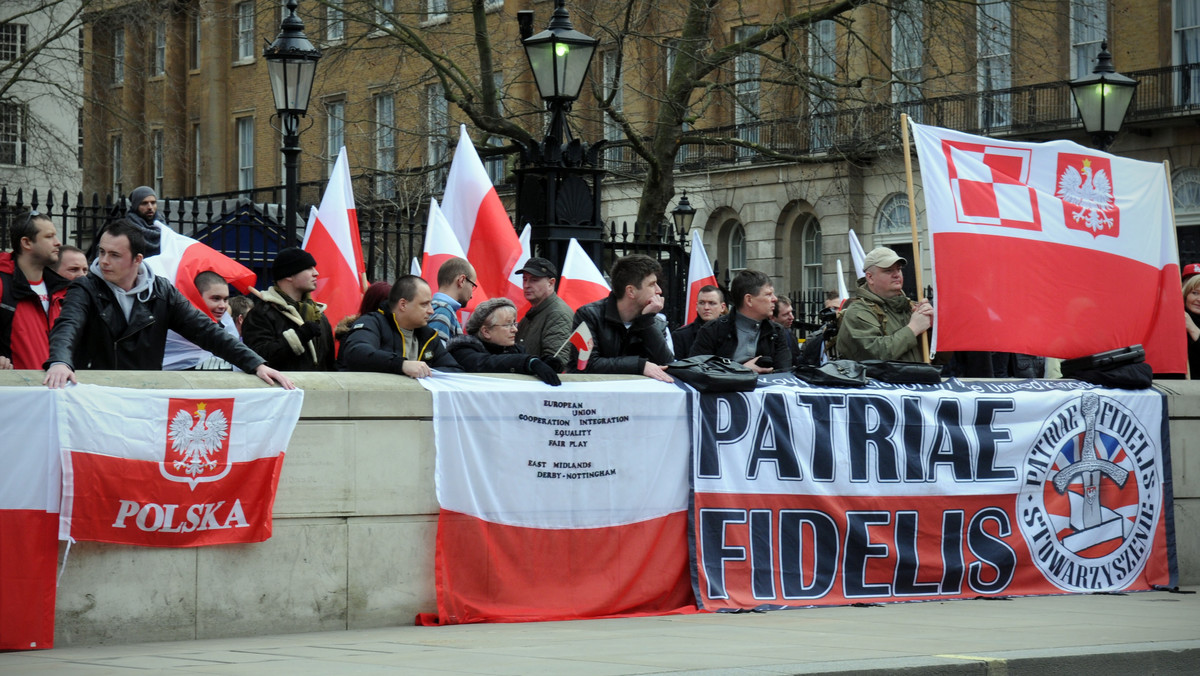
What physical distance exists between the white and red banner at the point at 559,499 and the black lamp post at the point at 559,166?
446 cm

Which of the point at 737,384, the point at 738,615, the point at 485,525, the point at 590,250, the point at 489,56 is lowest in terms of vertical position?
the point at 738,615

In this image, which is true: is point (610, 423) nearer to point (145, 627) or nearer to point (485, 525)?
point (485, 525)

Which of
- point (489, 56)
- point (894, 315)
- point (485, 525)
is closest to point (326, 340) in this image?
point (485, 525)

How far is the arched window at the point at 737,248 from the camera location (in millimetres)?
37812

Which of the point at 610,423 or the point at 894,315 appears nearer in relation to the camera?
the point at 610,423

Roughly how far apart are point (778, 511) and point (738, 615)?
72cm

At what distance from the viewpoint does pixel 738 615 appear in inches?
350

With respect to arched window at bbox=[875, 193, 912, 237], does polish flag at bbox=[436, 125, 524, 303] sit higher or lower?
lower

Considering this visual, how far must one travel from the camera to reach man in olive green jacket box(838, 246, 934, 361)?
9.87 meters

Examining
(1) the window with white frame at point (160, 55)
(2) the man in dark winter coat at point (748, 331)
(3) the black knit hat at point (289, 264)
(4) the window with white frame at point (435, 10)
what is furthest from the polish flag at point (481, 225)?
(1) the window with white frame at point (160, 55)

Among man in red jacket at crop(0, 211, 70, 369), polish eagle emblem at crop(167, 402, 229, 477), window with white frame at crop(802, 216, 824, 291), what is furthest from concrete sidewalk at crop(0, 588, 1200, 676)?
window with white frame at crop(802, 216, 824, 291)

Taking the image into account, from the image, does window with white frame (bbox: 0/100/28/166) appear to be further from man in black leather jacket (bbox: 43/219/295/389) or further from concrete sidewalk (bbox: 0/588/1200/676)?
concrete sidewalk (bbox: 0/588/1200/676)

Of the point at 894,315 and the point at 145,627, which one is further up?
the point at 894,315

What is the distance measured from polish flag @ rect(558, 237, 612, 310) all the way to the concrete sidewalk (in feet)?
13.4
